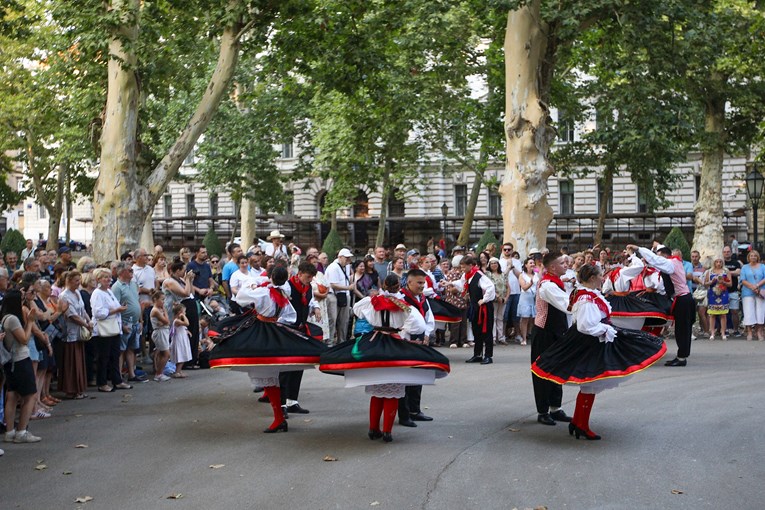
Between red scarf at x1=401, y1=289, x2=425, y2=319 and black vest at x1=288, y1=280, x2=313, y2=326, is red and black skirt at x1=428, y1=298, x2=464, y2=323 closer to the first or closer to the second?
black vest at x1=288, y1=280, x2=313, y2=326

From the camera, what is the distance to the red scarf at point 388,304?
10875 millimetres

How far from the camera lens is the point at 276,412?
11750mm

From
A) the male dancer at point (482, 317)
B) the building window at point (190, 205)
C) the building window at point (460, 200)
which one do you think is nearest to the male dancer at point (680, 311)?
the male dancer at point (482, 317)

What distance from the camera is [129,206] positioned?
24.2 m

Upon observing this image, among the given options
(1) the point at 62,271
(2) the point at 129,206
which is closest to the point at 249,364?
(1) the point at 62,271

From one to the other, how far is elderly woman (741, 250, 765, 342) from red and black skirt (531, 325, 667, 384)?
12.3 meters

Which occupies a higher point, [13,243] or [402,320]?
[13,243]

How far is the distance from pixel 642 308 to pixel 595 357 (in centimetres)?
639

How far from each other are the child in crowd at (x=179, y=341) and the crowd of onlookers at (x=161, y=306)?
2 centimetres

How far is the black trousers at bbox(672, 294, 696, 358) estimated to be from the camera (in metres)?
17.6

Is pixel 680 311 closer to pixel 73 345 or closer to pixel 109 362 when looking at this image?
pixel 109 362

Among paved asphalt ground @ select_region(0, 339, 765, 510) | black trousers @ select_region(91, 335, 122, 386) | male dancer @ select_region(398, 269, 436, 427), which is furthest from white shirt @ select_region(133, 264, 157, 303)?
male dancer @ select_region(398, 269, 436, 427)

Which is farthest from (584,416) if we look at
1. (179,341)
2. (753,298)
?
(753,298)

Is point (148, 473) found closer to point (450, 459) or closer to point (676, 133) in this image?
point (450, 459)
